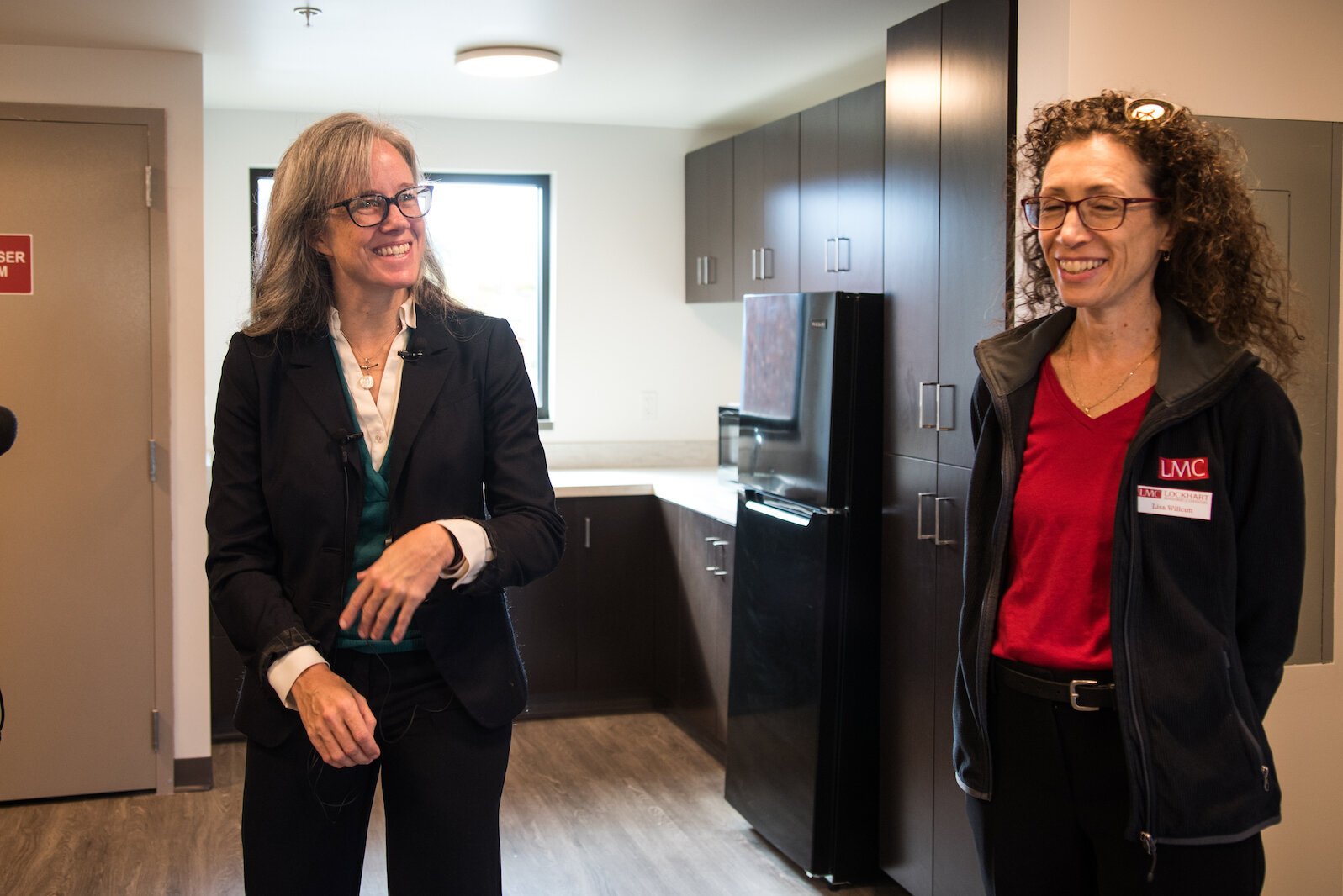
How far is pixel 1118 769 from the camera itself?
1506 millimetres

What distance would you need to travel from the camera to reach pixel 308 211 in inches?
61.2

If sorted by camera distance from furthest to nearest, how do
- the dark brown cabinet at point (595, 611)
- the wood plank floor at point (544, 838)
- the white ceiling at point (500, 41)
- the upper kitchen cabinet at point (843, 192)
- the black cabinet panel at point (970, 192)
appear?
the dark brown cabinet at point (595, 611), the upper kitchen cabinet at point (843, 192), the white ceiling at point (500, 41), the wood plank floor at point (544, 838), the black cabinet panel at point (970, 192)

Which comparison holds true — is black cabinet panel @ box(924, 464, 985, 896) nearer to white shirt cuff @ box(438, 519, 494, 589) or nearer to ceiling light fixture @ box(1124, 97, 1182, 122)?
ceiling light fixture @ box(1124, 97, 1182, 122)

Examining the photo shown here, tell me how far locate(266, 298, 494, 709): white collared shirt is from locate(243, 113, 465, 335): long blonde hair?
40mm

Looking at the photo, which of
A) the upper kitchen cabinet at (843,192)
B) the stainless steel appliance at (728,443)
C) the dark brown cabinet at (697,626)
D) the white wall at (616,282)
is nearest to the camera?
the upper kitchen cabinet at (843,192)

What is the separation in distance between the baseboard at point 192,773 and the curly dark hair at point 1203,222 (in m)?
3.33

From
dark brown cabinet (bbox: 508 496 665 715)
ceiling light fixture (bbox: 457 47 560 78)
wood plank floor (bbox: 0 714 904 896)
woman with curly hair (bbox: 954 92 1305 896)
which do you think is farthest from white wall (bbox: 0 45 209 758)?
woman with curly hair (bbox: 954 92 1305 896)

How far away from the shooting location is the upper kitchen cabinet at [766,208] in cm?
424

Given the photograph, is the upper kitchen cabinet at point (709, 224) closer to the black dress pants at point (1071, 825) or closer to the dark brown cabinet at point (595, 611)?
the dark brown cabinet at point (595, 611)

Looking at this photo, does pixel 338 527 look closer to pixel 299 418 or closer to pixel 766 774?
pixel 299 418

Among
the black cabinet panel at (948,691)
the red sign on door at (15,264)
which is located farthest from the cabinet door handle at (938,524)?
the red sign on door at (15,264)

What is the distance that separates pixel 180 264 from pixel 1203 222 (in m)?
3.17

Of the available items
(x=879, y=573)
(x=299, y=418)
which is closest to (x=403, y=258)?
(x=299, y=418)

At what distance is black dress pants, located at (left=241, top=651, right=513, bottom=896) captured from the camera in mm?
1445
